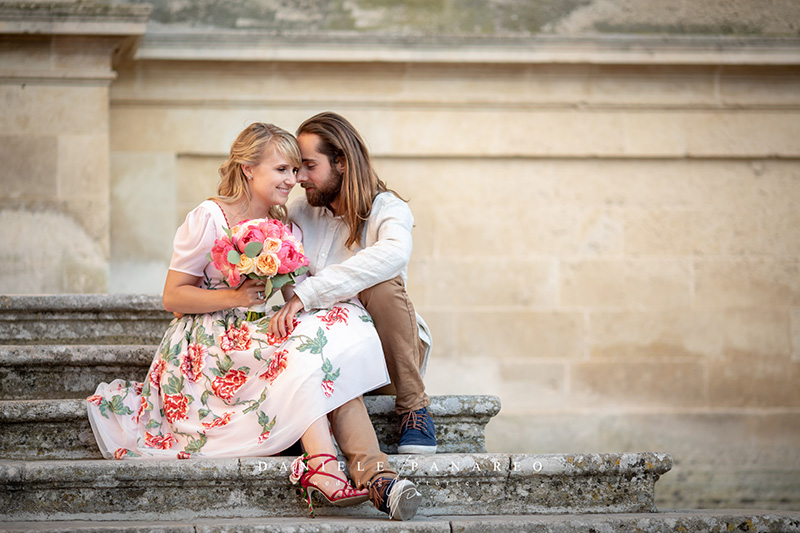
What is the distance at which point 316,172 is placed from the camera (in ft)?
10.5

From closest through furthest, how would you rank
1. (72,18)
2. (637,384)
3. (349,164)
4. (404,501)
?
(404,501)
(349,164)
(72,18)
(637,384)

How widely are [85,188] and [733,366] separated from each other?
3923mm

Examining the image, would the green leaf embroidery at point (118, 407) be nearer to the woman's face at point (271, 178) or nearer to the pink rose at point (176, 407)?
the pink rose at point (176, 407)

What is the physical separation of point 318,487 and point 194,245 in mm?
909

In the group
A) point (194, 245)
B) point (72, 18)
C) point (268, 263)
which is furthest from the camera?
point (72, 18)

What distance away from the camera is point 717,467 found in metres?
5.48

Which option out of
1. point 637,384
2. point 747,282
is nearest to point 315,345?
point 637,384

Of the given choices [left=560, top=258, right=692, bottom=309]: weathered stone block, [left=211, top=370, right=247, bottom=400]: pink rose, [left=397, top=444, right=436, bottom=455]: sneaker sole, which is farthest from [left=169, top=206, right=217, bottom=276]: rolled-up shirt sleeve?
[left=560, top=258, right=692, bottom=309]: weathered stone block

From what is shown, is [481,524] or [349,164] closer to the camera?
[481,524]

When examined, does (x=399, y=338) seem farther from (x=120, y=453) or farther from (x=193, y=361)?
(x=120, y=453)

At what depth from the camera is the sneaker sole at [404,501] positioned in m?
2.40

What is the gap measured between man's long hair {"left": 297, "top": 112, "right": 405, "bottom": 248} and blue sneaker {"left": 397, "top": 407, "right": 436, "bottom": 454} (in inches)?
26.3

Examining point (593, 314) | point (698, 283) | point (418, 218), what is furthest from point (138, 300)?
point (698, 283)

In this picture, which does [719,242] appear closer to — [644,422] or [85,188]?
[644,422]
